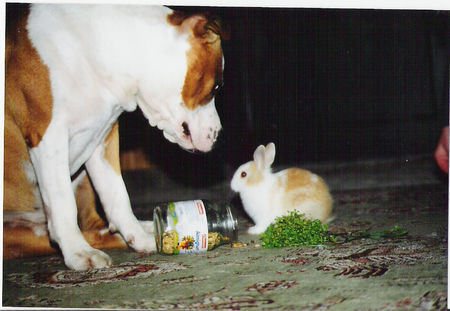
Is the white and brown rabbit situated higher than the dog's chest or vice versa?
the dog's chest

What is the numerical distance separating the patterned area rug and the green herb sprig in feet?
0.16

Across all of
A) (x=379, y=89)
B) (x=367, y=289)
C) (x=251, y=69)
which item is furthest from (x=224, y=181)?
(x=367, y=289)

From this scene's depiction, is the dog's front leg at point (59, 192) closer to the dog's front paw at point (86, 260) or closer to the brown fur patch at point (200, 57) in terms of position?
the dog's front paw at point (86, 260)

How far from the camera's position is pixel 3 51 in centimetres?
155

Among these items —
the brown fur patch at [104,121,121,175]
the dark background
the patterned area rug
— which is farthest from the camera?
the dark background

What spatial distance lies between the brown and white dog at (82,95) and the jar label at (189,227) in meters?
0.18

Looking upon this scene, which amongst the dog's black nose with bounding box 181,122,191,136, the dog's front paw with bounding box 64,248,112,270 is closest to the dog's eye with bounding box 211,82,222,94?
the dog's black nose with bounding box 181,122,191,136

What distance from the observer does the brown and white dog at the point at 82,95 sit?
1521mm

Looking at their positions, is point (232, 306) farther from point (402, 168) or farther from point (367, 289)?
point (402, 168)

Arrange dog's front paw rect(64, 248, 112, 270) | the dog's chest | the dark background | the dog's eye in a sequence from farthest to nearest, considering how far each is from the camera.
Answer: the dark background, the dog's eye, the dog's chest, dog's front paw rect(64, 248, 112, 270)

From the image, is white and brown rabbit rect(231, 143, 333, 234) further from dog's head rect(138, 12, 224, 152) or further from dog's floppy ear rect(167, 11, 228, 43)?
dog's floppy ear rect(167, 11, 228, 43)

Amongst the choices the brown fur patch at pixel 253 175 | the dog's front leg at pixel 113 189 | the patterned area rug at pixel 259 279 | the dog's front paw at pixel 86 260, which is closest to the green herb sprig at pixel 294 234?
the patterned area rug at pixel 259 279

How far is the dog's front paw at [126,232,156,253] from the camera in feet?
5.66

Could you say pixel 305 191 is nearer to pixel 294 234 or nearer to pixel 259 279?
pixel 294 234
